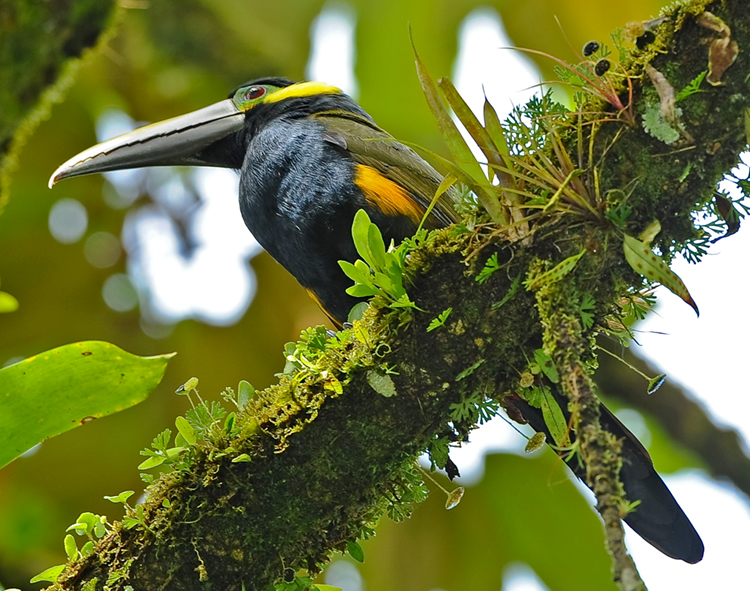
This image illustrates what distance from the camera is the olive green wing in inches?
103

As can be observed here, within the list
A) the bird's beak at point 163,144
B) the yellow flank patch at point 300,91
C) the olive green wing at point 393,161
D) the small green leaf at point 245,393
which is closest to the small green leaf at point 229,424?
the small green leaf at point 245,393

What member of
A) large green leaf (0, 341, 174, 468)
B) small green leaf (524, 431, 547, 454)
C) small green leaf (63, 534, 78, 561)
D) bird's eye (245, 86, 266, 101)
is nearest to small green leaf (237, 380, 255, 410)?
large green leaf (0, 341, 174, 468)

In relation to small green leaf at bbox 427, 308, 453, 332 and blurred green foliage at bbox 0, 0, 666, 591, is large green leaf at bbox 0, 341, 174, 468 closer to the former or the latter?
small green leaf at bbox 427, 308, 453, 332

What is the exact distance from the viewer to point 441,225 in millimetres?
2578

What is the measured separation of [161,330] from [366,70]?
1.91 meters

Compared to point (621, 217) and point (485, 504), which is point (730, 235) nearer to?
point (621, 217)

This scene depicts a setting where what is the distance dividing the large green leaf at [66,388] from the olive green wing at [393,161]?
113 centimetres

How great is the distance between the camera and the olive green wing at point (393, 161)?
8.61 ft

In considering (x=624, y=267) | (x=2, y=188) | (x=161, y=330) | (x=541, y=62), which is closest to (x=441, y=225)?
(x=624, y=267)

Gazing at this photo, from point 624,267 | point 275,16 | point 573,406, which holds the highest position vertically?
point 624,267

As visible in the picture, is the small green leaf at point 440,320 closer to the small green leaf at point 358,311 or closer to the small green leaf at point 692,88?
the small green leaf at point 358,311

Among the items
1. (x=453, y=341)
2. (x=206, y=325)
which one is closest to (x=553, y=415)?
(x=453, y=341)

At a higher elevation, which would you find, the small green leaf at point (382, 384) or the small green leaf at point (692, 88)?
the small green leaf at point (692, 88)

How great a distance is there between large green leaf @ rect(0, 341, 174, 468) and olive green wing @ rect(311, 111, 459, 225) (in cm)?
113
